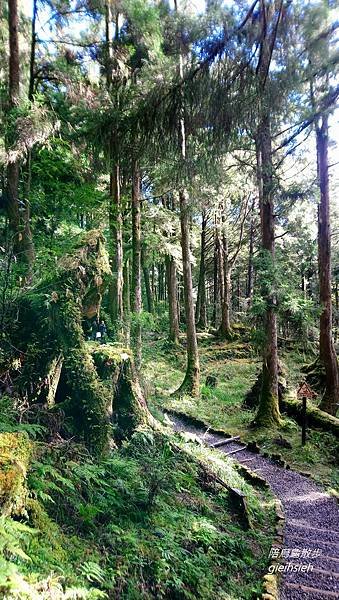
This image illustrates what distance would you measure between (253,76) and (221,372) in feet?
45.4

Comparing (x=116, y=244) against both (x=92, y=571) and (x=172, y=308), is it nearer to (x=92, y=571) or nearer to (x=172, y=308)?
(x=92, y=571)

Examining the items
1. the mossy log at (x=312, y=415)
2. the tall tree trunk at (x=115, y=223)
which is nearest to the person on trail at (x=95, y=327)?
the tall tree trunk at (x=115, y=223)

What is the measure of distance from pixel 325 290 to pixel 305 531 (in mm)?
7305

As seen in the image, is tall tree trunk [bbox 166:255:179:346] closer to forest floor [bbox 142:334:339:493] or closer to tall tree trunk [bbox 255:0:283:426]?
forest floor [bbox 142:334:339:493]

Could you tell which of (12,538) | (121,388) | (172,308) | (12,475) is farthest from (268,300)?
(172,308)

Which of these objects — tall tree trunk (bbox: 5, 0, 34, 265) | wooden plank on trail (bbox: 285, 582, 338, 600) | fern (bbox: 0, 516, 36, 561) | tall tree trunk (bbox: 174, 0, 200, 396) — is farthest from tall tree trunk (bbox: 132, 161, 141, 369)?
fern (bbox: 0, 516, 36, 561)

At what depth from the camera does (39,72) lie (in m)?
9.62

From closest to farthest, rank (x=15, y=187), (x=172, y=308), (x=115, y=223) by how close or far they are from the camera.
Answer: (x=15, y=187) → (x=115, y=223) → (x=172, y=308)

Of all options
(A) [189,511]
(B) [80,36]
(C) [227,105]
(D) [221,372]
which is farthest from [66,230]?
(D) [221,372]

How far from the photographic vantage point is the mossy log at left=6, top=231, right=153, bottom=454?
5.00m

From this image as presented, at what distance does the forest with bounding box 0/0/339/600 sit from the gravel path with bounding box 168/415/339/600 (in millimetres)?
33

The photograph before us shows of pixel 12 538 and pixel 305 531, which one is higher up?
pixel 12 538

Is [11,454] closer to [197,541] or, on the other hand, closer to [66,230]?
[197,541]

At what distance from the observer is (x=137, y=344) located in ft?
33.8
